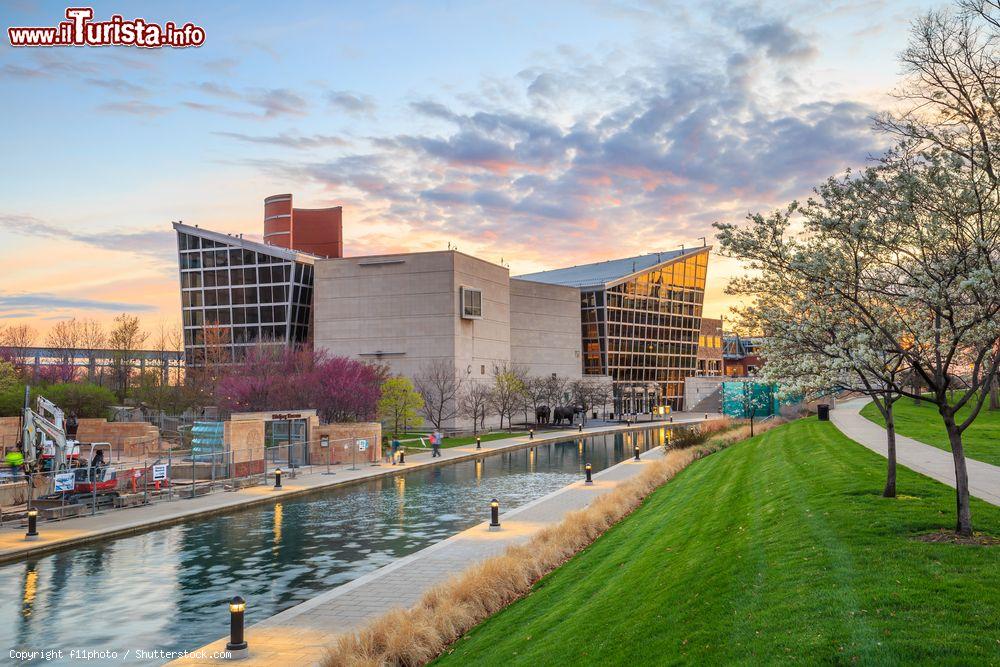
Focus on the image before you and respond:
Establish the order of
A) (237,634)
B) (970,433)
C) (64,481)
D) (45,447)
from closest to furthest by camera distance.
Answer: (237,634) < (64,481) < (45,447) < (970,433)

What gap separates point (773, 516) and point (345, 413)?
4317 centimetres

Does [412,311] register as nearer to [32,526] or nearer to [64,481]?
[64,481]

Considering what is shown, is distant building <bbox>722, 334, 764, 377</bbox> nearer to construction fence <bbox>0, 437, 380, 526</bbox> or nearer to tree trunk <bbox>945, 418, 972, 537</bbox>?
construction fence <bbox>0, 437, 380, 526</bbox>

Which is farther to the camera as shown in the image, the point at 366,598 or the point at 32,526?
the point at 32,526

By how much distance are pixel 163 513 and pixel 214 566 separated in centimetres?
857

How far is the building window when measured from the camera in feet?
271

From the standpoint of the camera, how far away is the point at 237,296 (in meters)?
91.6

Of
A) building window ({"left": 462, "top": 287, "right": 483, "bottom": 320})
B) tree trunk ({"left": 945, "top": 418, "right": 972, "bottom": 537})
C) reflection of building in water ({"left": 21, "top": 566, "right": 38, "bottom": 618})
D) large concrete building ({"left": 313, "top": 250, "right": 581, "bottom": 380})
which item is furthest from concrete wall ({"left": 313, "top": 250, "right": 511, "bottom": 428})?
tree trunk ({"left": 945, "top": 418, "right": 972, "bottom": 537})

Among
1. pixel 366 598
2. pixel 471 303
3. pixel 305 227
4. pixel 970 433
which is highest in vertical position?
pixel 305 227

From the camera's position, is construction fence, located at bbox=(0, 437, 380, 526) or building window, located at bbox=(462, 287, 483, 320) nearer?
construction fence, located at bbox=(0, 437, 380, 526)

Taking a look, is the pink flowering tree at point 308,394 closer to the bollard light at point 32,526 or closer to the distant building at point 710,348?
the bollard light at point 32,526

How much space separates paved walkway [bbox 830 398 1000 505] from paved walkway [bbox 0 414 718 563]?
2349cm

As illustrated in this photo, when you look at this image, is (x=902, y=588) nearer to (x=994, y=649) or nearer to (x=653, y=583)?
(x=994, y=649)

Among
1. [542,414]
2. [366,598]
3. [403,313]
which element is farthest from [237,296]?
[366,598]
